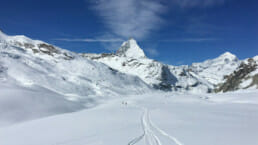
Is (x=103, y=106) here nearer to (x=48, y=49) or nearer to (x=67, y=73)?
(x=67, y=73)

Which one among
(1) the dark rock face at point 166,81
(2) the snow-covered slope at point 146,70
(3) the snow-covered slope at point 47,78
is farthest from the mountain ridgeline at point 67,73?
(1) the dark rock face at point 166,81

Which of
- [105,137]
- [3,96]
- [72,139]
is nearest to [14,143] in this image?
[72,139]

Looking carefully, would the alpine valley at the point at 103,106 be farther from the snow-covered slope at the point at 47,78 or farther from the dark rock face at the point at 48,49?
the dark rock face at the point at 48,49

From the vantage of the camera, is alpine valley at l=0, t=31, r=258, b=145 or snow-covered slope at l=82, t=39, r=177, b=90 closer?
alpine valley at l=0, t=31, r=258, b=145

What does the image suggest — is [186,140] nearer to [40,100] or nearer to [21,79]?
[40,100]

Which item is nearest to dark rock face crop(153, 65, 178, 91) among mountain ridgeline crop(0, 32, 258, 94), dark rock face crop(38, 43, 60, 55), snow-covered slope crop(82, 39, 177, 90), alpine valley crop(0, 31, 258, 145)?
snow-covered slope crop(82, 39, 177, 90)

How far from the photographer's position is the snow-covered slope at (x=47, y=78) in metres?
21.7

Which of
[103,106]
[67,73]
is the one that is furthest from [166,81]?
[103,106]

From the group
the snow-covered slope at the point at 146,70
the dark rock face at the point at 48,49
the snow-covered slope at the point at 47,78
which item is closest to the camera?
the snow-covered slope at the point at 47,78

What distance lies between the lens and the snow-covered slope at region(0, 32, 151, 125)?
2174 cm

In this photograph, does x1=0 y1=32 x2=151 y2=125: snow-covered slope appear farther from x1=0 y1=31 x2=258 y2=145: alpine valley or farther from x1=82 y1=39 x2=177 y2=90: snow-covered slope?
x1=82 y1=39 x2=177 y2=90: snow-covered slope

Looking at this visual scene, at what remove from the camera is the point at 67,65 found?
69.6m

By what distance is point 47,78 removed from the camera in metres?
49.2

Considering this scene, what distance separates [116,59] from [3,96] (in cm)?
13217
